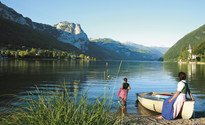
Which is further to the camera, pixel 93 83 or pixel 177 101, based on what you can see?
pixel 93 83

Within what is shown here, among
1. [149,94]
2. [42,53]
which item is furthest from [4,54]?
[149,94]

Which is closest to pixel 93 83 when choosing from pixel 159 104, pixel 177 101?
pixel 159 104

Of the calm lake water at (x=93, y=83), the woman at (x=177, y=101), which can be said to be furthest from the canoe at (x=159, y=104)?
the calm lake water at (x=93, y=83)

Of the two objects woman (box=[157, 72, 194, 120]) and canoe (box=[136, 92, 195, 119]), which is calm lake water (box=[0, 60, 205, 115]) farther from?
woman (box=[157, 72, 194, 120])

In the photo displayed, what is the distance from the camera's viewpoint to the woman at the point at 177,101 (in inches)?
364

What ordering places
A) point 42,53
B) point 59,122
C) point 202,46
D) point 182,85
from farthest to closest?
point 42,53
point 202,46
point 182,85
point 59,122

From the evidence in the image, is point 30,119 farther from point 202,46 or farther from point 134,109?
point 202,46

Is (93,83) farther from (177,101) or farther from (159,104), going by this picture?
(177,101)

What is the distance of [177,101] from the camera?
9625 mm

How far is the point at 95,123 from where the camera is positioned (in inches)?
186

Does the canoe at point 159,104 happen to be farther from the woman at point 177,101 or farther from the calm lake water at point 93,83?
the calm lake water at point 93,83

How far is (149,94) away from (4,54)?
158m

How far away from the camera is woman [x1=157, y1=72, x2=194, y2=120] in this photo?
926 cm

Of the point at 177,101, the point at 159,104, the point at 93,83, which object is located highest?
the point at 177,101
